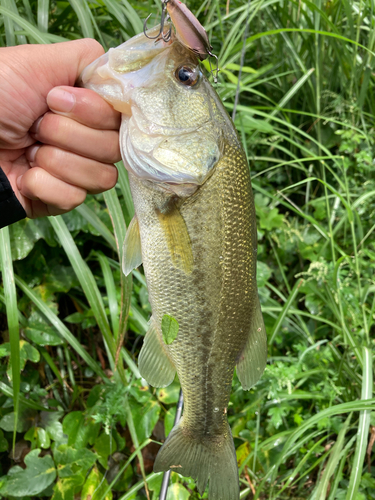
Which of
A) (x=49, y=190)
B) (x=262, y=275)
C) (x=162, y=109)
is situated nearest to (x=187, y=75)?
(x=162, y=109)

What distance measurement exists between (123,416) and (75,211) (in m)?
0.93

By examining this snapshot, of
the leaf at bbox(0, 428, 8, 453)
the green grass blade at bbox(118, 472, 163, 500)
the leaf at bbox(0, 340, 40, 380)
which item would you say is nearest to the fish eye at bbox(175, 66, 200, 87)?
the leaf at bbox(0, 340, 40, 380)

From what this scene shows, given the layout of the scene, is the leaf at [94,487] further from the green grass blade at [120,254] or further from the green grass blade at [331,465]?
the green grass blade at [331,465]

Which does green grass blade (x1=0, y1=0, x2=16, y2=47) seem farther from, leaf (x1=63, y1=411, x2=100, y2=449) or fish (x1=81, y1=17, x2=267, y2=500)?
leaf (x1=63, y1=411, x2=100, y2=449)

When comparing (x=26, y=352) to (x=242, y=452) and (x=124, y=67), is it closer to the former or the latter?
(x=242, y=452)

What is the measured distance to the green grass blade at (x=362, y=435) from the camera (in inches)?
48.2

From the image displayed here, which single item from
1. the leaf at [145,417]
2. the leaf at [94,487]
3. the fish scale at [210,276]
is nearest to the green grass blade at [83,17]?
the fish scale at [210,276]

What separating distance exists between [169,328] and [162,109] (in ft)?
1.91

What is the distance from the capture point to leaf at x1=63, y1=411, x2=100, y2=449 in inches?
59.6

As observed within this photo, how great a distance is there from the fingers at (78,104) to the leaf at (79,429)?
1.24 meters

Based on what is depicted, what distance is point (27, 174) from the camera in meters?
1.03

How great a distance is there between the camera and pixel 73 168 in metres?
1.04

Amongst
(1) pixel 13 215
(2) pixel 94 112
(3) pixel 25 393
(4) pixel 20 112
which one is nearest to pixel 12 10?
(4) pixel 20 112

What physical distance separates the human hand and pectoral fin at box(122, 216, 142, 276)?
8.2 inches
